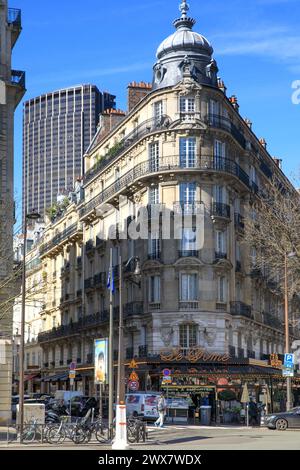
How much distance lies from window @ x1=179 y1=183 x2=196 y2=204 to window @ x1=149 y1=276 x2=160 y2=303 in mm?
4753

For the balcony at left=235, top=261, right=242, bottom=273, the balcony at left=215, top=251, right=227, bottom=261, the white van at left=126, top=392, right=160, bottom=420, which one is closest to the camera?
the white van at left=126, top=392, right=160, bottom=420

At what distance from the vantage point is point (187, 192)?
48.0 meters

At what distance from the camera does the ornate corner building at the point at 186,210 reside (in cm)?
4675

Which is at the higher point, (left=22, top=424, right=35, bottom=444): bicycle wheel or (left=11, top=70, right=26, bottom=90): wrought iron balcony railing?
(left=11, top=70, right=26, bottom=90): wrought iron balcony railing

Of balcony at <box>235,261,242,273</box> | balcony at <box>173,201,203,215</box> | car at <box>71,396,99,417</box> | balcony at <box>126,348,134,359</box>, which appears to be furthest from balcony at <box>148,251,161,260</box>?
→ car at <box>71,396,99,417</box>

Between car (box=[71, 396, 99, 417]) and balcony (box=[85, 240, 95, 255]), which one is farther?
balcony (box=[85, 240, 95, 255])

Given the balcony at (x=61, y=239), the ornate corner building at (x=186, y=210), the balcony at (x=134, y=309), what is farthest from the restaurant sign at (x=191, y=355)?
the balcony at (x=61, y=239)

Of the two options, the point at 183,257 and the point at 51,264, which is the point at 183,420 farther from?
the point at 51,264

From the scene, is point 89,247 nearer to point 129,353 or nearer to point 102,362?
point 129,353

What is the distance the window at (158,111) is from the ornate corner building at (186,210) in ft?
0.19

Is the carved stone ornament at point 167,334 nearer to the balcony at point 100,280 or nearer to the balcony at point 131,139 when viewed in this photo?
the balcony at point 100,280

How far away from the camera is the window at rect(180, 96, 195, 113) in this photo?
4809 centimetres

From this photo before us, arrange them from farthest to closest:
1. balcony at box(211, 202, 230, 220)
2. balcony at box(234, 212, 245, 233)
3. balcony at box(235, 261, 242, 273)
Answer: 1. balcony at box(234, 212, 245, 233)
2. balcony at box(235, 261, 242, 273)
3. balcony at box(211, 202, 230, 220)

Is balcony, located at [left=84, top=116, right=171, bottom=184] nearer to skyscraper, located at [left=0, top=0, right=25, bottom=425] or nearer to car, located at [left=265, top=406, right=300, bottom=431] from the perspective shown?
skyscraper, located at [left=0, top=0, right=25, bottom=425]
